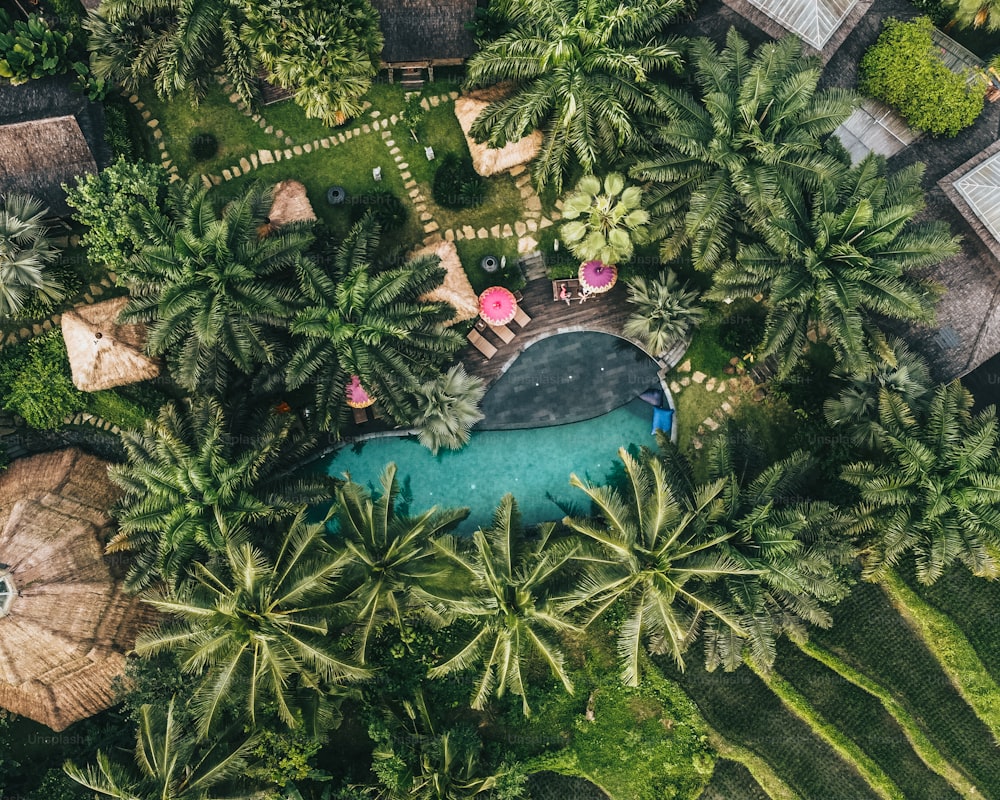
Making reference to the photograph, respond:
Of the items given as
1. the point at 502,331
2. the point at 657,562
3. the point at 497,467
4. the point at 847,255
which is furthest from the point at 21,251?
the point at 847,255

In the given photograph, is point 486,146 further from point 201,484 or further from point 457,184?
point 201,484

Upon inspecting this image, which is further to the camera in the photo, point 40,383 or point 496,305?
point 496,305

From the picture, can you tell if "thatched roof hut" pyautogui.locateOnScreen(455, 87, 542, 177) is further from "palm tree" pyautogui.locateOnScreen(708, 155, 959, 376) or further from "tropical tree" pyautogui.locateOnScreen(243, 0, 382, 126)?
"palm tree" pyautogui.locateOnScreen(708, 155, 959, 376)

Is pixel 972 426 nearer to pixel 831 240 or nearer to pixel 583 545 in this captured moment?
pixel 831 240

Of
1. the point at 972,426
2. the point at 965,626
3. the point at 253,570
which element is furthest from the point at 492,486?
the point at 965,626

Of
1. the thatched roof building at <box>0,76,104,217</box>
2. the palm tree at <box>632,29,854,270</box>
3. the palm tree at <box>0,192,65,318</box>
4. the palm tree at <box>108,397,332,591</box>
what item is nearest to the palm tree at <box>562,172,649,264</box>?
the palm tree at <box>632,29,854,270</box>
